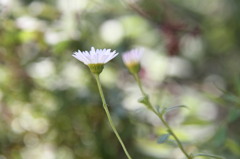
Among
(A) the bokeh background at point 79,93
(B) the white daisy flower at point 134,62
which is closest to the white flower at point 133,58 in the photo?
(B) the white daisy flower at point 134,62

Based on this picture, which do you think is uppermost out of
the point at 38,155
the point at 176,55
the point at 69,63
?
the point at 176,55

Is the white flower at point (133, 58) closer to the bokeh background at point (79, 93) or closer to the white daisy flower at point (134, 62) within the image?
the white daisy flower at point (134, 62)

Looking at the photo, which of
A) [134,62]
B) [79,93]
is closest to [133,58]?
[134,62]

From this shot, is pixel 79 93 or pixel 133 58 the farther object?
pixel 79 93

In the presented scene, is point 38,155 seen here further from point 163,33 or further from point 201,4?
point 201,4

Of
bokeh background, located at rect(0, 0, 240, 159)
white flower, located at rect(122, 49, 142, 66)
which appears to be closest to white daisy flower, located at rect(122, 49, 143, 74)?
white flower, located at rect(122, 49, 142, 66)

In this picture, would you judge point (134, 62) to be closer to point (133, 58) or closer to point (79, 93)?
point (133, 58)

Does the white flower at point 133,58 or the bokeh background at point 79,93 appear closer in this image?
the white flower at point 133,58

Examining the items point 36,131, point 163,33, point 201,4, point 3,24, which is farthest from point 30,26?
point 201,4

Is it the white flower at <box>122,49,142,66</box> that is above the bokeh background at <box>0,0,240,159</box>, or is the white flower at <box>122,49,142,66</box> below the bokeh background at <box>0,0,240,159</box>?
below

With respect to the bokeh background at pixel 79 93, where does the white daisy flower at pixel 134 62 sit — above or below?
below

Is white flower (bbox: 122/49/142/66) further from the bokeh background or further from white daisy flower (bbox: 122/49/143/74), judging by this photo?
the bokeh background
